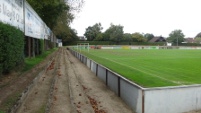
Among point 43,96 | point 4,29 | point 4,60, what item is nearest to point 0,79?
point 4,60

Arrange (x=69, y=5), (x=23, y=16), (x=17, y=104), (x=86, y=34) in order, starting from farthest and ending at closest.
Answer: (x=86, y=34)
(x=69, y=5)
(x=23, y=16)
(x=17, y=104)

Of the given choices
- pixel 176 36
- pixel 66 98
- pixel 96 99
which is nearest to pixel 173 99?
pixel 96 99

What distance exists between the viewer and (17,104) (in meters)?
7.34

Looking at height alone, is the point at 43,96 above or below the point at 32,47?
below

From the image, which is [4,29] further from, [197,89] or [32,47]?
[32,47]

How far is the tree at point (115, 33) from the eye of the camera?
108000 mm

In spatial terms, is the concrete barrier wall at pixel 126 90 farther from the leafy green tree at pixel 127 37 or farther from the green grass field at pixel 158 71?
the leafy green tree at pixel 127 37

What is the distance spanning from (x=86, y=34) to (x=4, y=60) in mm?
120693

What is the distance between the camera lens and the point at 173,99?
7.36 metres

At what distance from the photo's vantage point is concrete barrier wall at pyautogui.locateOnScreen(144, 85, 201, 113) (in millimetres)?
7012

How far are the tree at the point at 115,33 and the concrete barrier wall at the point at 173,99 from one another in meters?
101

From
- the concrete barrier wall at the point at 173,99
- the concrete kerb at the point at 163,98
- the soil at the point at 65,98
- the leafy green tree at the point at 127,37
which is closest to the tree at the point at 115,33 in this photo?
the leafy green tree at the point at 127,37

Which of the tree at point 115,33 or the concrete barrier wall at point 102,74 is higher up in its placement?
the tree at point 115,33

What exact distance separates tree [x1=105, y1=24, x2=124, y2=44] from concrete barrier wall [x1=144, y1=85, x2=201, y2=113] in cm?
10061
